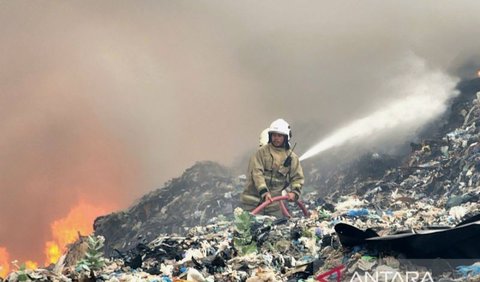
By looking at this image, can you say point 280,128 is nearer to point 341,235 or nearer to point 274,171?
point 274,171

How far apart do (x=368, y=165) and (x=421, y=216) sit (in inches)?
509

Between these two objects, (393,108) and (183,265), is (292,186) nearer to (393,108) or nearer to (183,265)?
(183,265)

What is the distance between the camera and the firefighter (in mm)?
Answer: 13336

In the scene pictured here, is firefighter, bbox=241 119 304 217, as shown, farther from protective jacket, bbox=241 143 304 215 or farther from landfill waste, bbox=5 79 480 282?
landfill waste, bbox=5 79 480 282

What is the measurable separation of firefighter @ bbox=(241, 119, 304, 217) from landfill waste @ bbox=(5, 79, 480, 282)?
43.3 inches

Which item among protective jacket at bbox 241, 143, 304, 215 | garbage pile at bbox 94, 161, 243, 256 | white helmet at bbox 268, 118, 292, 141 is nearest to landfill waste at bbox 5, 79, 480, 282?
garbage pile at bbox 94, 161, 243, 256

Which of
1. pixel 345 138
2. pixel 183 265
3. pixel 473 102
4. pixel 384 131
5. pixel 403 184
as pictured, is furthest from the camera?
pixel 345 138

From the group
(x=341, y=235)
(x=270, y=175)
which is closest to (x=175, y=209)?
(x=270, y=175)

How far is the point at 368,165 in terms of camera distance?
2291 cm

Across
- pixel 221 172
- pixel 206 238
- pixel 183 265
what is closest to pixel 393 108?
pixel 221 172

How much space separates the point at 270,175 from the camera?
13.8 m

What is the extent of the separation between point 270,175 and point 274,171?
7.1 inches

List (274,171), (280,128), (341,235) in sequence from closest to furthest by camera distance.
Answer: (341,235)
(280,128)
(274,171)

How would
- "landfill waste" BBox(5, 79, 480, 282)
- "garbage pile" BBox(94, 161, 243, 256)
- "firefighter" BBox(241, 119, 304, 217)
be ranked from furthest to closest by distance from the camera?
"garbage pile" BBox(94, 161, 243, 256) < "firefighter" BBox(241, 119, 304, 217) < "landfill waste" BBox(5, 79, 480, 282)
